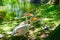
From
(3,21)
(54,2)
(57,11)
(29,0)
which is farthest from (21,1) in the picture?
(3,21)

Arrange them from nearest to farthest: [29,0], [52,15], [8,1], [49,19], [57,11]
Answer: [49,19] < [52,15] < [57,11] < [8,1] < [29,0]

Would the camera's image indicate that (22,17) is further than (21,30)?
Yes

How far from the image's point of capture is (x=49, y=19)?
3.95m

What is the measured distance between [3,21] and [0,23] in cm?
13

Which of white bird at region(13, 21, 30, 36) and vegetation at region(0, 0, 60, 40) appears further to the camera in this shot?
vegetation at region(0, 0, 60, 40)

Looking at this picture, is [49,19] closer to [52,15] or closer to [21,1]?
[52,15]

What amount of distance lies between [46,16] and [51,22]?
48 centimetres

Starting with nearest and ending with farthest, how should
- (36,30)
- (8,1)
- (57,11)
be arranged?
(36,30) → (57,11) → (8,1)

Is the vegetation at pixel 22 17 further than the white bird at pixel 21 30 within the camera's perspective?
Yes

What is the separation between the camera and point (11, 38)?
2992 mm

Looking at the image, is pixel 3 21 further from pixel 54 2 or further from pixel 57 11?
pixel 54 2

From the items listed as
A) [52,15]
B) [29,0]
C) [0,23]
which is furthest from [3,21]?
[29,0]

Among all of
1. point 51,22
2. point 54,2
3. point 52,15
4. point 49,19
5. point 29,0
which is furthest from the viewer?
point 29,0

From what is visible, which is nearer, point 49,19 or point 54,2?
point 49,19
